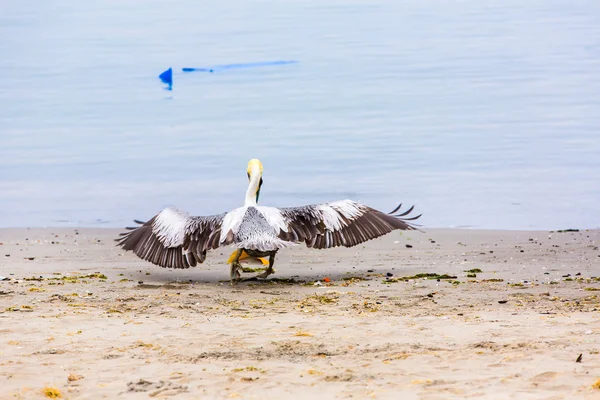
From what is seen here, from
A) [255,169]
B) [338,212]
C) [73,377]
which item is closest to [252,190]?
[255,169]

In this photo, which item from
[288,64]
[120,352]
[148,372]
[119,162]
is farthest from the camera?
[288,64]

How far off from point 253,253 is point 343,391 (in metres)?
4.76

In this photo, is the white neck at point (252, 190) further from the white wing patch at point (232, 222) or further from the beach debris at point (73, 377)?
the beach debris at point (73, 377)

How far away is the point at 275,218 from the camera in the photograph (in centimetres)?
1067

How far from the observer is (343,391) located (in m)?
6.05

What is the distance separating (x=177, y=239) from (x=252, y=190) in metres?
0.99

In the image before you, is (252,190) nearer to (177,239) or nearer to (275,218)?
(275,218)

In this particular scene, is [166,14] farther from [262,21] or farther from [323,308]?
[323,308]

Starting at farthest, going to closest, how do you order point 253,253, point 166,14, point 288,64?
point 166,14 → point 288,64 → point 253,253

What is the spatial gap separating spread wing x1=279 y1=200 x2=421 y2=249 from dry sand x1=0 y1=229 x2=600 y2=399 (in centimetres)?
37

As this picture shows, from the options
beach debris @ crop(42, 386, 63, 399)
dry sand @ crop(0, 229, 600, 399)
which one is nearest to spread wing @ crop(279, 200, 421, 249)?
dry sand @ crop(0, 229, 600, 399)

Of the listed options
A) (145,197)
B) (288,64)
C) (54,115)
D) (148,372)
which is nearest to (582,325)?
(148,372)

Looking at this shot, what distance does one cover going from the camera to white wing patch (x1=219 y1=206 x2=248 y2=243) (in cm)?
1041

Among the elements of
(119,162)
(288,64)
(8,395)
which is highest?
(288,64)
